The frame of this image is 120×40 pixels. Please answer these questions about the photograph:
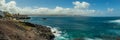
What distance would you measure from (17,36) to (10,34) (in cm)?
161


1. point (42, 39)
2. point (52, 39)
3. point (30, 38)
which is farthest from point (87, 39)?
point (30, 38)

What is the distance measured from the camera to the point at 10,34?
4388cm

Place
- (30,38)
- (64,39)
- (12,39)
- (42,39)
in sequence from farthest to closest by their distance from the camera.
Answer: (64,39) → (42,39) → (30,38) → (12,39)

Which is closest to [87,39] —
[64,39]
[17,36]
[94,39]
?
[94,39]

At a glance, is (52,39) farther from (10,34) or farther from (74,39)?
(10,34)

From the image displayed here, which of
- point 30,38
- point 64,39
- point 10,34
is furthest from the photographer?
point 64,39

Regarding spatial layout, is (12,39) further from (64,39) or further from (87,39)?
(87,39)

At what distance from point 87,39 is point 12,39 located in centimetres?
2908

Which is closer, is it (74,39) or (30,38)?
(30,38)

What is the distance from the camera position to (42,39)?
173ft

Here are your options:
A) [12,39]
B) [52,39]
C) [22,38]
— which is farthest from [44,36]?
[12,39]

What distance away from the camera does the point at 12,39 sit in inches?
1620

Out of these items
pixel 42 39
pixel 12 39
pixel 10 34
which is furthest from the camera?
pixel 42 39

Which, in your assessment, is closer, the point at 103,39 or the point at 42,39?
the point at 42,39
